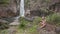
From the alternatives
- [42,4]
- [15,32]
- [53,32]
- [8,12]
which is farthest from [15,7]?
[53,32]

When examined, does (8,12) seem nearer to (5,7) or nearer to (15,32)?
(5,7)

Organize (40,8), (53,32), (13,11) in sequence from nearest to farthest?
(53,32)
(40,8)
(13,11)

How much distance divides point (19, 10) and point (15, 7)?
1.86 ft

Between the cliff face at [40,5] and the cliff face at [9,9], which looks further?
the cliff face at [9,9]

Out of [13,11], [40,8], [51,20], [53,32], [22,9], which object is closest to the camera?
[53,32]

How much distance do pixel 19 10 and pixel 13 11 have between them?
1288mm

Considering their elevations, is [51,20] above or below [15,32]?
above

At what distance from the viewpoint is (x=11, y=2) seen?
56.9 ft

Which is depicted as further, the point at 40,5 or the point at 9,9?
the point at 9,9

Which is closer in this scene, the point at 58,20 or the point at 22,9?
the point at 58,20

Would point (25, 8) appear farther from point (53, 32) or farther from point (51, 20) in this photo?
point (53, 32)

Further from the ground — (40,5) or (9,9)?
(40,5)

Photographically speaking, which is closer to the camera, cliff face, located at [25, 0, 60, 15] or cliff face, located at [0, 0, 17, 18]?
cliff face, located at [25, 0, 60, 15]

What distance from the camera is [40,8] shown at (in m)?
15.3
